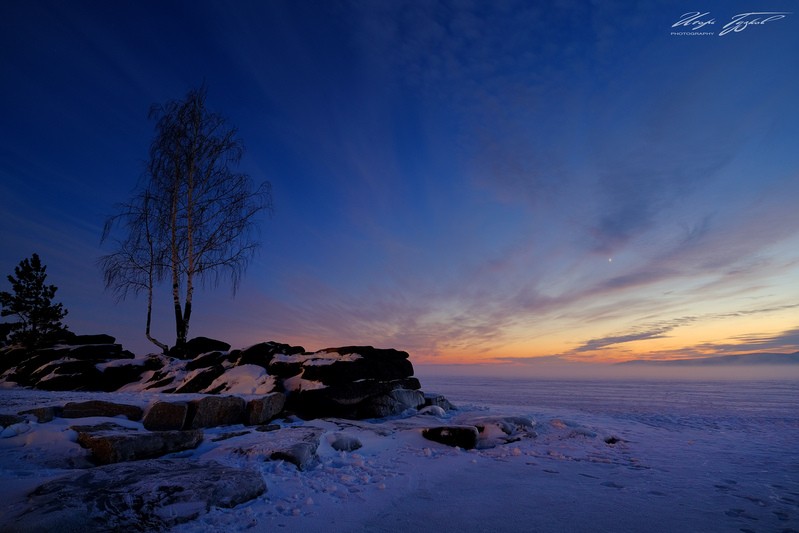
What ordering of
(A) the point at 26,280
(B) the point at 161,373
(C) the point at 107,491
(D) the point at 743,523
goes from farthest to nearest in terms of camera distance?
(A) the point at 26,280, (B) the point at 161,373, (D) the point at 743,523, (C) the point at 107,491

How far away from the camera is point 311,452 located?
5.68 m

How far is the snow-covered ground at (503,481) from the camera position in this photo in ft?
12.2

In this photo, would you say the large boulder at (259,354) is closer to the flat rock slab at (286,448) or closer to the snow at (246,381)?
the snow at (246,381)

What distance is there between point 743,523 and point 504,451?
12.1ft

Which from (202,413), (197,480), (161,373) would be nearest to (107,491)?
(197,480)

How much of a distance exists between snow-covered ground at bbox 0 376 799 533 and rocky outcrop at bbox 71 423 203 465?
168 millimetres

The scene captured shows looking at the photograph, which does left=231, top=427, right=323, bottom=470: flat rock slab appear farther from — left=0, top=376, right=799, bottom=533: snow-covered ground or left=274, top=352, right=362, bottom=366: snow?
left=274, top=352, right=362, bottom=366: snow

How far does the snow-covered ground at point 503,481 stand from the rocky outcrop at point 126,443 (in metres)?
0.17

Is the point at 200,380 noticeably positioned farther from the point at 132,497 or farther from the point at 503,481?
the point at 503,481

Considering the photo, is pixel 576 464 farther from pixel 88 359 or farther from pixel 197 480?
pixel 88 359

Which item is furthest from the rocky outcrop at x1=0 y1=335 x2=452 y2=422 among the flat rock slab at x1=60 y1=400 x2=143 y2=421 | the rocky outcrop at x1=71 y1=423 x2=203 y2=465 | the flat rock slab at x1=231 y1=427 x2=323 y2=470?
the flat rock slab at x1=231 y1=427 x2=323 y2=470

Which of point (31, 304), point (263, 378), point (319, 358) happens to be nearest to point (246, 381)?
point (263, 378)

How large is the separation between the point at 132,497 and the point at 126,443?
2024mm

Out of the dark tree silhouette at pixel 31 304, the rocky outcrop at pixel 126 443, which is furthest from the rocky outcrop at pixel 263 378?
the dark tree silhouette at pixel 31 304
